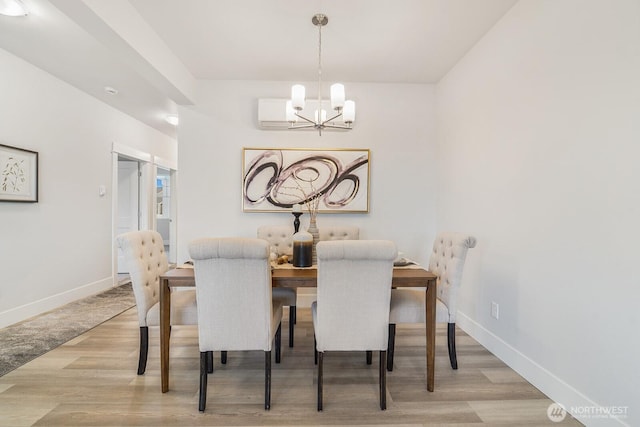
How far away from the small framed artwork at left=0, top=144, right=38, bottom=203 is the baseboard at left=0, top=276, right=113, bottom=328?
105 cm

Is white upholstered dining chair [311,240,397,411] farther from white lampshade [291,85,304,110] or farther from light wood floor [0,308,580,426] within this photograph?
white lampshade [291,85,304,110]

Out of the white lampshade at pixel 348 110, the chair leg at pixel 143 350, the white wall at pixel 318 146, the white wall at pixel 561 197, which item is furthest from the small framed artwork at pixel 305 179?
the chair leg at pixel 143 350

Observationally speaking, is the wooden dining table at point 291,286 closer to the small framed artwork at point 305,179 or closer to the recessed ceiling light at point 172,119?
the small framed artwork at point 305,179

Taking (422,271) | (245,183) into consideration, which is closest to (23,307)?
(245,183)

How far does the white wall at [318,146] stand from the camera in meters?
3.42

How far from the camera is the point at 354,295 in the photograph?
5.39ft

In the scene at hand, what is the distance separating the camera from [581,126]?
1633 mm

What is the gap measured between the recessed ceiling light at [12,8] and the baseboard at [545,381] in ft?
13.7

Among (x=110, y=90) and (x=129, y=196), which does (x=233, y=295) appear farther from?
(x=129, y=196)

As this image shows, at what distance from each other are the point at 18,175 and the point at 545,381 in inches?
181

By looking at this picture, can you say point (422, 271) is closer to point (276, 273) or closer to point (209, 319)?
point (276, 273)

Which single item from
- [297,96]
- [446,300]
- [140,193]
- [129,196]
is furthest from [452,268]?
[129,196]

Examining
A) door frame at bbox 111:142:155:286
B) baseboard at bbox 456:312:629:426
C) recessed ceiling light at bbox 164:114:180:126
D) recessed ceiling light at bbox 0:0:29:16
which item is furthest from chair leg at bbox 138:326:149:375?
recessed ceiling light at bbox 164:114:180:126

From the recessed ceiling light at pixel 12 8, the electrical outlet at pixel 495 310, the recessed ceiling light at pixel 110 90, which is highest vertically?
the recessed ceiling light at pixel 12 8
